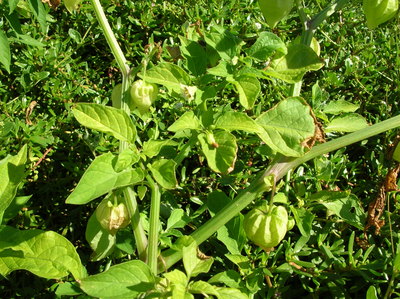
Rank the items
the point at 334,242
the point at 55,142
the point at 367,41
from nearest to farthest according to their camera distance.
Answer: the point at 334,242 < the point at 55,142 < the point at 367,41

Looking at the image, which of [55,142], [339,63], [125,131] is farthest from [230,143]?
[339,63]

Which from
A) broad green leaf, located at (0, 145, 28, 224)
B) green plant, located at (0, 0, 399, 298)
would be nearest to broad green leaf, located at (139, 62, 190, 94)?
green plant, located at (0, 0, 399, 298)

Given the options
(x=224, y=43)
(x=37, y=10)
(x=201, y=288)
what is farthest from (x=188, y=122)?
(x=37, y=10)

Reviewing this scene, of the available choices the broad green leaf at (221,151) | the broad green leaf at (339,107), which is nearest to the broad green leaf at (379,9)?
the broad green leaf at (339,107)

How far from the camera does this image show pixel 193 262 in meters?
0.96

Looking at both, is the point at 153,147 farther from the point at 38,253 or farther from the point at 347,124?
the point at 347,124

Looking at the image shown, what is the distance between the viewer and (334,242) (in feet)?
4.27

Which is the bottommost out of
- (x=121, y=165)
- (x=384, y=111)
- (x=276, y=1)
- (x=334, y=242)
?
(x=334, y=242)

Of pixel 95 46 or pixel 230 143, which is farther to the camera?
pixel 95 46

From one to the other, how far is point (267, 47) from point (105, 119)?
37 cm

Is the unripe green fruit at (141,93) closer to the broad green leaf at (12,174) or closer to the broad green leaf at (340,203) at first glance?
the broad green leaf at (12,174)

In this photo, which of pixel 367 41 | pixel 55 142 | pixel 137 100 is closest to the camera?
pixel 137 100

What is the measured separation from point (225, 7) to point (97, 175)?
1200 millimetres

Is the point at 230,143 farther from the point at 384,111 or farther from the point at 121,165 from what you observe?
the point at 384,111
